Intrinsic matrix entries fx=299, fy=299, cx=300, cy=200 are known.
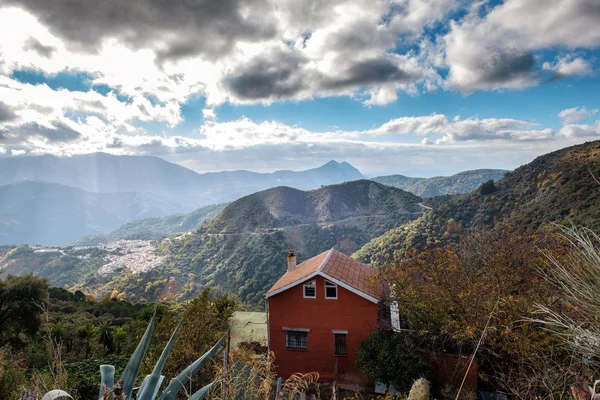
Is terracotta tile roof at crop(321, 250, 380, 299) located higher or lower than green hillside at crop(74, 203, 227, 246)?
higher

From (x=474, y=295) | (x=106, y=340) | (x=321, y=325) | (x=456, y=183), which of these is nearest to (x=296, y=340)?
(x=321, y=325)

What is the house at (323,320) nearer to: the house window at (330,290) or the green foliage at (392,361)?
the house window at (330,290)

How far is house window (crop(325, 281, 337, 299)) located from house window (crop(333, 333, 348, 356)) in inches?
62.2

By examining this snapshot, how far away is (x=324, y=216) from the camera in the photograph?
251 feet

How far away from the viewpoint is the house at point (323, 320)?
12.3 meters

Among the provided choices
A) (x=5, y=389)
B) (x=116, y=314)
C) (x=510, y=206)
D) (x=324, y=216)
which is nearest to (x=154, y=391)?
(x=5, y=389)

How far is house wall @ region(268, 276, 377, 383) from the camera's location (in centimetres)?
1232

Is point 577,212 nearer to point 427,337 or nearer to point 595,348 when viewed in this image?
point 427,337

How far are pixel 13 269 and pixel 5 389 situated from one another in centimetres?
9671

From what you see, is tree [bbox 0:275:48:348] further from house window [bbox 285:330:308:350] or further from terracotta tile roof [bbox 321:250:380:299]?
terracotta tile roof [bbox 321:250:380:299]

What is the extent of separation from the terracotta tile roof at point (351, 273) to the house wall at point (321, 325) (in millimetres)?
418

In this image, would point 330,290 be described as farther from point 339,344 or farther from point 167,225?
point 167,225

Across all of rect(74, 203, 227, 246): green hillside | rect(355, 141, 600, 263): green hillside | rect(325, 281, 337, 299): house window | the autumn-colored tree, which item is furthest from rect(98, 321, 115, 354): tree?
rect(74, 203, 227, 246): green hillside

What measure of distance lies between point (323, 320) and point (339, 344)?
46.5 inches
